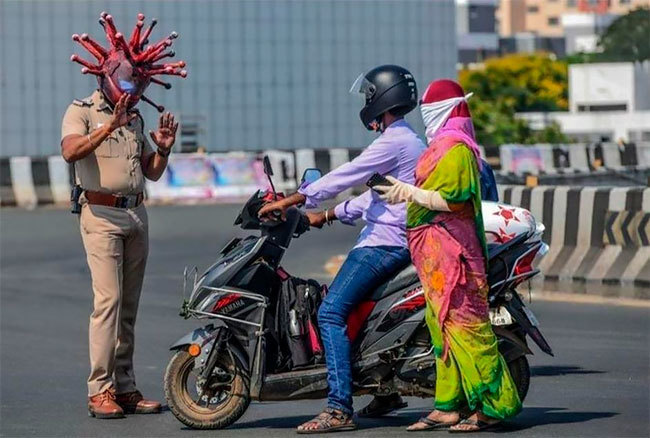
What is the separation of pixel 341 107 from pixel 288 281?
3891cm

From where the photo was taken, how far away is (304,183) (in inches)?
347

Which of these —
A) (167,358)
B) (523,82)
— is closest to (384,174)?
(167,358)

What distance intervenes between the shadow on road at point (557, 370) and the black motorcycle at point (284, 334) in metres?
2.16

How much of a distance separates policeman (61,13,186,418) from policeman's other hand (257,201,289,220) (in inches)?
39.5

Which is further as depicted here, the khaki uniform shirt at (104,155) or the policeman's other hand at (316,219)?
the khaki uniform shirt at (104,155)

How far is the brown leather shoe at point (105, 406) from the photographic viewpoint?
9414 mm

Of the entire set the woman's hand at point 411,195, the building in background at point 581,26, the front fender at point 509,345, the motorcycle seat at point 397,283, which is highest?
the building in background at point 581,26

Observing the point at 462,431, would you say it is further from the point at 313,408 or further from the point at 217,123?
the point at 217,123

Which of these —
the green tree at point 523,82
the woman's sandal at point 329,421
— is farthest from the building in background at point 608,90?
the woman's sandal at point 329,421

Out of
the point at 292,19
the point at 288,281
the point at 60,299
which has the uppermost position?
the point at 292,19

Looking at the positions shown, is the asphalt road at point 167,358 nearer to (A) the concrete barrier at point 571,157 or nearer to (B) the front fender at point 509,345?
(B) the front fender at point 509,345

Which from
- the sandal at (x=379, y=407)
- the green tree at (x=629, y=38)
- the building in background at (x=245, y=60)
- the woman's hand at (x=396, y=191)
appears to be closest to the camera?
the woman's hand at (x=396, y=191)

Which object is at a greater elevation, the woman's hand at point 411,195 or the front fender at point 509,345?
the woman's hand at point 411,195

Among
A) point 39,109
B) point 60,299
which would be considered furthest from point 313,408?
point 39,109
